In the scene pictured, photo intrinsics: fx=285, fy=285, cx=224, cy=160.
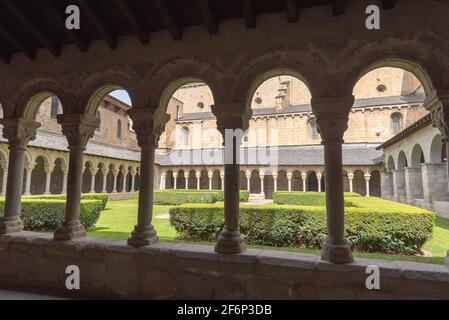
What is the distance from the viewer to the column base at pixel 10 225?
395cm

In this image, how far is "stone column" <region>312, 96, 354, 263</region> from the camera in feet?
9.42

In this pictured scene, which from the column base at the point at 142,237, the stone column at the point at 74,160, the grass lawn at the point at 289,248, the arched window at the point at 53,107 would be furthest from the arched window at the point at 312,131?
the column base at the point at 142,237

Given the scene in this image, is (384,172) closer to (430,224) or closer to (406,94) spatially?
(406,94)

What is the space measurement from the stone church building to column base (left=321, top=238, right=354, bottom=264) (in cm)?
1763

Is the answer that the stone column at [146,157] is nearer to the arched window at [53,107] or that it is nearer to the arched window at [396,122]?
the arched window at [53,107]

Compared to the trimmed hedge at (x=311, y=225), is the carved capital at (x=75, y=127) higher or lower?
higher

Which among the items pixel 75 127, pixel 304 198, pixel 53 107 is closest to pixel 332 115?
pixel 75 127

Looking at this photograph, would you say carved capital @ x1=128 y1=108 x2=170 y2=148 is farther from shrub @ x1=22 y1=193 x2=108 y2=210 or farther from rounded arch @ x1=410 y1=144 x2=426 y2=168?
rounded arch @ x1=410 y1=144 x2=426 y2=168

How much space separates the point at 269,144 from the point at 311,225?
893 inches

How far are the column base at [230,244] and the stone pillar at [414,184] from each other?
14.4 m

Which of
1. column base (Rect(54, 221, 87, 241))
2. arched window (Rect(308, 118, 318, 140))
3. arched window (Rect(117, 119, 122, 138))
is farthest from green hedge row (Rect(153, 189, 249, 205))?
arched window (Rect(308, 118, 318, 140))

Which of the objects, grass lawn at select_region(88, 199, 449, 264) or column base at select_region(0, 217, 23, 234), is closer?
column base at select_region(0, 217, 23, 234)

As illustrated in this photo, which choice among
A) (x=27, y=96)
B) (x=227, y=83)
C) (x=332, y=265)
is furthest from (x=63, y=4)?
(x=332, y=265)

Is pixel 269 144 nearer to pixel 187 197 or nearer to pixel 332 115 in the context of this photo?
pixel 187 197
